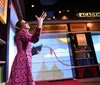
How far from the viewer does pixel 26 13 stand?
14.3ft

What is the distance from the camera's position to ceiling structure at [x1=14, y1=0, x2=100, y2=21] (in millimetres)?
4363

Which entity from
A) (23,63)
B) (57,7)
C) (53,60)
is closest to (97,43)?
(53,60)

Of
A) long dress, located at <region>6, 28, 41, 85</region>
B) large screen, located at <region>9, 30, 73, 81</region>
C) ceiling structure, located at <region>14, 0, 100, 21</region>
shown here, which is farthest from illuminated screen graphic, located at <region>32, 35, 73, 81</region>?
long dress, located at <region>6, 28, 41, 85</region>

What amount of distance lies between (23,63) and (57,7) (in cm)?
365

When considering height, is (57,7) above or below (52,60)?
above

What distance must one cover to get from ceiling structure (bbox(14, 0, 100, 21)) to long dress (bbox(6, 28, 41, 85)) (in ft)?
10.4

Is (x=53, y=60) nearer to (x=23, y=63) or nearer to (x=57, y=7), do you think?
(x=57, y=7)

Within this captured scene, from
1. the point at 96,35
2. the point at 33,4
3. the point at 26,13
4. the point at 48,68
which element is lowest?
the point at 48,68

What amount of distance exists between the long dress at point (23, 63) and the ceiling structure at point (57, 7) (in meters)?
3.16

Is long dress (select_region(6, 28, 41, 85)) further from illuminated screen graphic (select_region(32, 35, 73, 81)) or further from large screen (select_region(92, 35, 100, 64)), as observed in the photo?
large screen (select_region(92, 35, 100, 64))

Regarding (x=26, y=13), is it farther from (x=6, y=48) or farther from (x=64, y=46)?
(x=6, y=48)

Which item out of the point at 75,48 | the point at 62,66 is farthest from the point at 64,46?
the point at 62,66

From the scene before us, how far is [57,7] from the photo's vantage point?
4.49m

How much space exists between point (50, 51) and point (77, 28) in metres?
1.27
